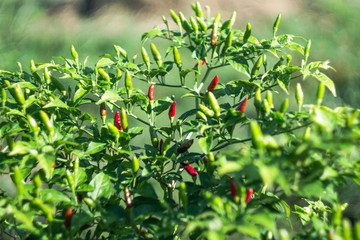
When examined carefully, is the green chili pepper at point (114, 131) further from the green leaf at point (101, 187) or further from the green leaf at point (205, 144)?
the green leaf at point (205, 144)

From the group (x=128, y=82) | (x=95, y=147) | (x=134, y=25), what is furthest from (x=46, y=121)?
(x=134, y=25)

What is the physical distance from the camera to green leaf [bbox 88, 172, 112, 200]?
1023 mm

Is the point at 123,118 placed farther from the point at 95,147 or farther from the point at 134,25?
the point at 134,25

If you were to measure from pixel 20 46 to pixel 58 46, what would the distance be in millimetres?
282

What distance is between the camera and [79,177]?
1.08 metres

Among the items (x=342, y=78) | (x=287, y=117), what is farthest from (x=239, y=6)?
(x=287, y=117)

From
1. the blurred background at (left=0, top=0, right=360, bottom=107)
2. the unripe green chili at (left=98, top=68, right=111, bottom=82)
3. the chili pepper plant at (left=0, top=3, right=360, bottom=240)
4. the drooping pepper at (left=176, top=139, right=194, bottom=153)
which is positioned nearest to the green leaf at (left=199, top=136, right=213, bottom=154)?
the chili pepper plant at (left=0, top=3, right=360, bottom=240)

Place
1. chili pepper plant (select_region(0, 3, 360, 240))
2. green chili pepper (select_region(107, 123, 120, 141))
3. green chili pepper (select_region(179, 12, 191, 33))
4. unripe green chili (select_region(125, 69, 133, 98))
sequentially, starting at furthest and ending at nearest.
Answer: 1. green chili pepper (select_region(179, 12, 191, 33))
2. unripe green chili (select_region(125, 69, 133, 98))
3. green chili pepper (select_region(107, 123, 120, 141))
4. chili pepper plant (select_region(0, 3, 360, 240))

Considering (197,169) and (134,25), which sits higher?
(134,25)

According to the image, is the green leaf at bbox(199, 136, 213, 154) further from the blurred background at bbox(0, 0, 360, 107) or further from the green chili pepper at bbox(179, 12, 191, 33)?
the blurred background at bbox(0, 0, 360, 107)

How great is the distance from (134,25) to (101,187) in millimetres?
2429

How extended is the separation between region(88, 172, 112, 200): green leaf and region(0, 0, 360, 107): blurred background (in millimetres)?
1985

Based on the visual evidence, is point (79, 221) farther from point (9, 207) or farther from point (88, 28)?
point (88, 28)

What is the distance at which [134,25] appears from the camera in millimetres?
A: 3295
